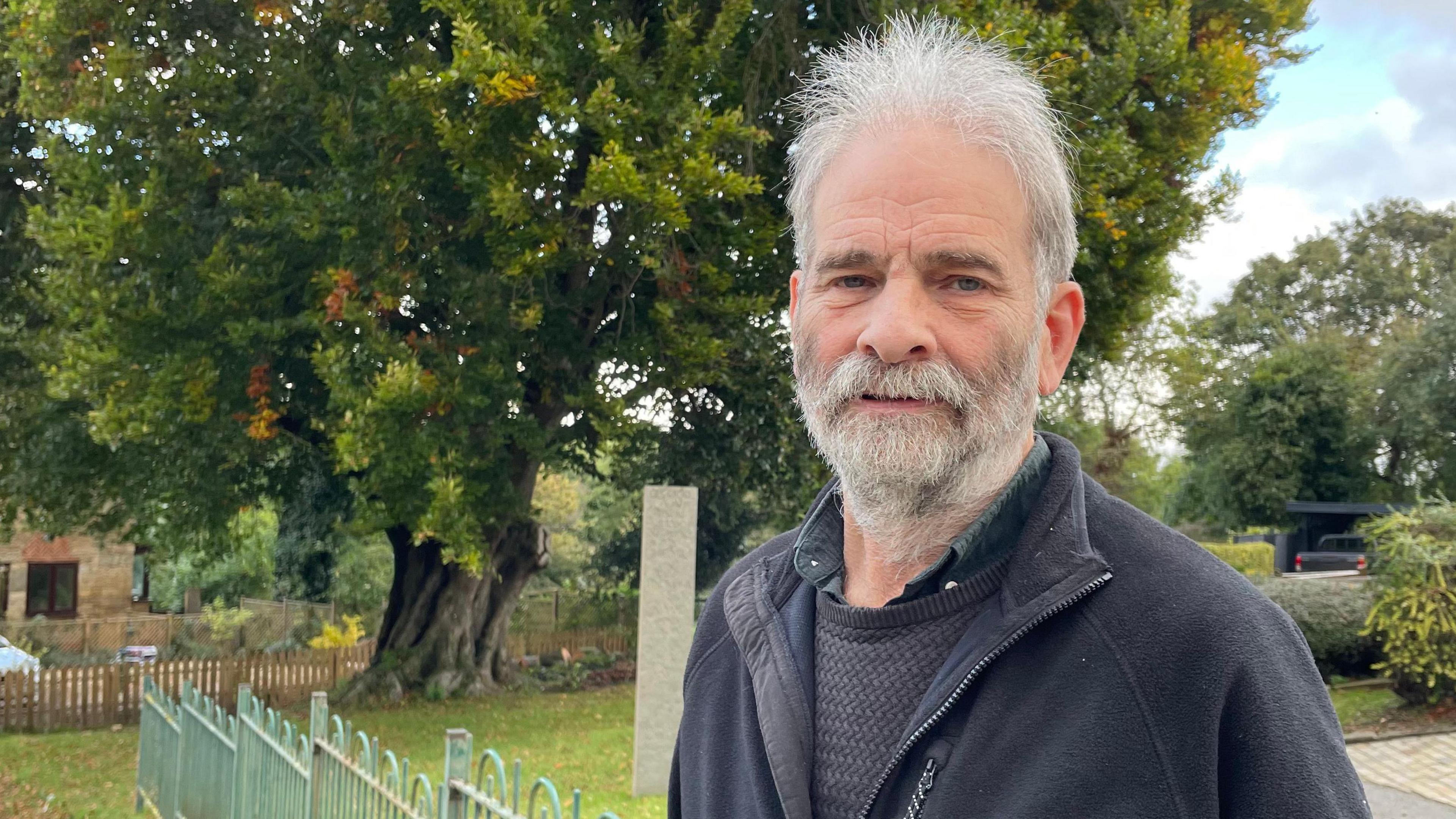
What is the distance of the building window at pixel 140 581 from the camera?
3488 centimetres

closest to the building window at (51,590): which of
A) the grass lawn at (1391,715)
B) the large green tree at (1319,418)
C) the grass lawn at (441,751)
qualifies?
the grass lawn at (441,751)

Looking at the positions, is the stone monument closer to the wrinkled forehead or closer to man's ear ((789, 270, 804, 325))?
man's ear ((789, 270, 804, 325))

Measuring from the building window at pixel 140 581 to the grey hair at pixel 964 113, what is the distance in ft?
123

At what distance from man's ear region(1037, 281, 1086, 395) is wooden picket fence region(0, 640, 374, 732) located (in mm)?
16605

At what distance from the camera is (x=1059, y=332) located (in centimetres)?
167

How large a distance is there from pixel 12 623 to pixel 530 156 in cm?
2073

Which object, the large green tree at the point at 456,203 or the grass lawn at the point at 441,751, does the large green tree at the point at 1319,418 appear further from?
the grass lawn at the point at 441,751

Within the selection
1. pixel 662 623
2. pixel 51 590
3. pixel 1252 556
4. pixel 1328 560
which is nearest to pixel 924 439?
pixel 662 623

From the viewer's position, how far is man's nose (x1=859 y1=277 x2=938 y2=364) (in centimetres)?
151

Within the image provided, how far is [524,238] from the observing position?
11.3 meters

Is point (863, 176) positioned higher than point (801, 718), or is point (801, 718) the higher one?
point (863, 176)

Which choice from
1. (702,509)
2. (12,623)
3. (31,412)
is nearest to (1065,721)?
(31,412)

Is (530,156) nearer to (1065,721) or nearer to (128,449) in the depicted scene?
(128,449)

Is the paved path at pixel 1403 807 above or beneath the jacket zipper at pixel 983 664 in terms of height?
beneath
